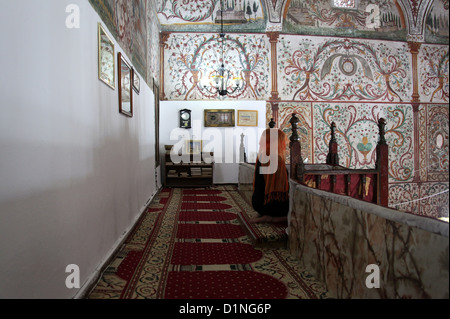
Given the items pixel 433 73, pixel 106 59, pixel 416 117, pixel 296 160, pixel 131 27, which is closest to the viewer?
pixel 106 59

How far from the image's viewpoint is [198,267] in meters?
2.73

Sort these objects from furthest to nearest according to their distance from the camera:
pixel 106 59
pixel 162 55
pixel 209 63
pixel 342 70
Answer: pixel 342 70 < pixel 209 63 < pixel 162 55 < pixel 106 59

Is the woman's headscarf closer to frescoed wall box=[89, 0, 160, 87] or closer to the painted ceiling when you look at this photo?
frescoed wall box=[89, 0, 160, 87]

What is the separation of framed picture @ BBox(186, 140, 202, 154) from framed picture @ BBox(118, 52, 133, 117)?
4141 millimetres

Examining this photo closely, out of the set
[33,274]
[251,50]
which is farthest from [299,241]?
[251,50]

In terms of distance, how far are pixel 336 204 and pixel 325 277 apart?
62cm

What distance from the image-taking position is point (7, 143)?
1299mm

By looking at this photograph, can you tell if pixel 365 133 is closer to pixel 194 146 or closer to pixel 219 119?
pixel 219 119

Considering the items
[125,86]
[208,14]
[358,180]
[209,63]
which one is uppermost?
[208,14]

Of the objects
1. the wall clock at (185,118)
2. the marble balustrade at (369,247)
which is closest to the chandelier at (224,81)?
the wall clock at (185,118)

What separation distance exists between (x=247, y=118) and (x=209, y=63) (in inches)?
74.1

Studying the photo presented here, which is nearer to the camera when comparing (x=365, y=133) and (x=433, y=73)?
(x=365, y=133)

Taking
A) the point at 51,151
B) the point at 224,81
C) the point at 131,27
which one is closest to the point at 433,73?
the point at 224,81

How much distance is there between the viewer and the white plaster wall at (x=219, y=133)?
27.3 ft
